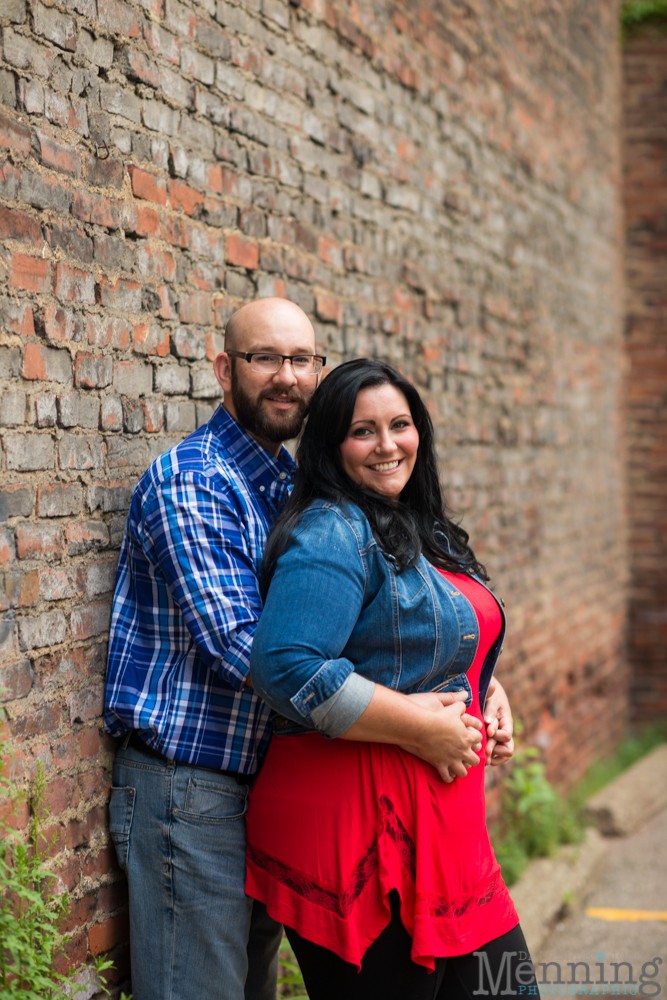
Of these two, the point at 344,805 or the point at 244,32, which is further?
the point at 244,32

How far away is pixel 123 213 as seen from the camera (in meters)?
2.34

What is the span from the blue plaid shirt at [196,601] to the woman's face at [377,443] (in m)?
0.28

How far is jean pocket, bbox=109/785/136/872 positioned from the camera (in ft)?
6.91

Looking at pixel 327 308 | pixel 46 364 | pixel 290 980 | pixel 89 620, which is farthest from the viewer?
pixel 327 308

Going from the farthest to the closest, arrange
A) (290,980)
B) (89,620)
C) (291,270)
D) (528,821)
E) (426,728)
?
(528,821) → (291,270) → (290,980) → (89,620) → (426,728)

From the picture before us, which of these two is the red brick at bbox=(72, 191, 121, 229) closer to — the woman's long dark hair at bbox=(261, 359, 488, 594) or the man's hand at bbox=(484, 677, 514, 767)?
the woman's long dark hair at bbox=(261, 359, 488, 594)

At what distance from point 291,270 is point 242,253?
31 cm

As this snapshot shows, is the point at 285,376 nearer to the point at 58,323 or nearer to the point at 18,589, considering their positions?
the point at 58,323

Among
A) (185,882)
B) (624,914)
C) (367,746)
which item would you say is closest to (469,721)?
(367,746)

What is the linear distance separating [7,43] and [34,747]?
62.6 inches

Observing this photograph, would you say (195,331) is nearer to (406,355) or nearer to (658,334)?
(406,355)

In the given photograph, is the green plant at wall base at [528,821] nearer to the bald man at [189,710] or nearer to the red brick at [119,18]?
the bald man at [189,710]

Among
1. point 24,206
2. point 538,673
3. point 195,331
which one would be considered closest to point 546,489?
point 538,673

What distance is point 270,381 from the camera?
7.30ft
